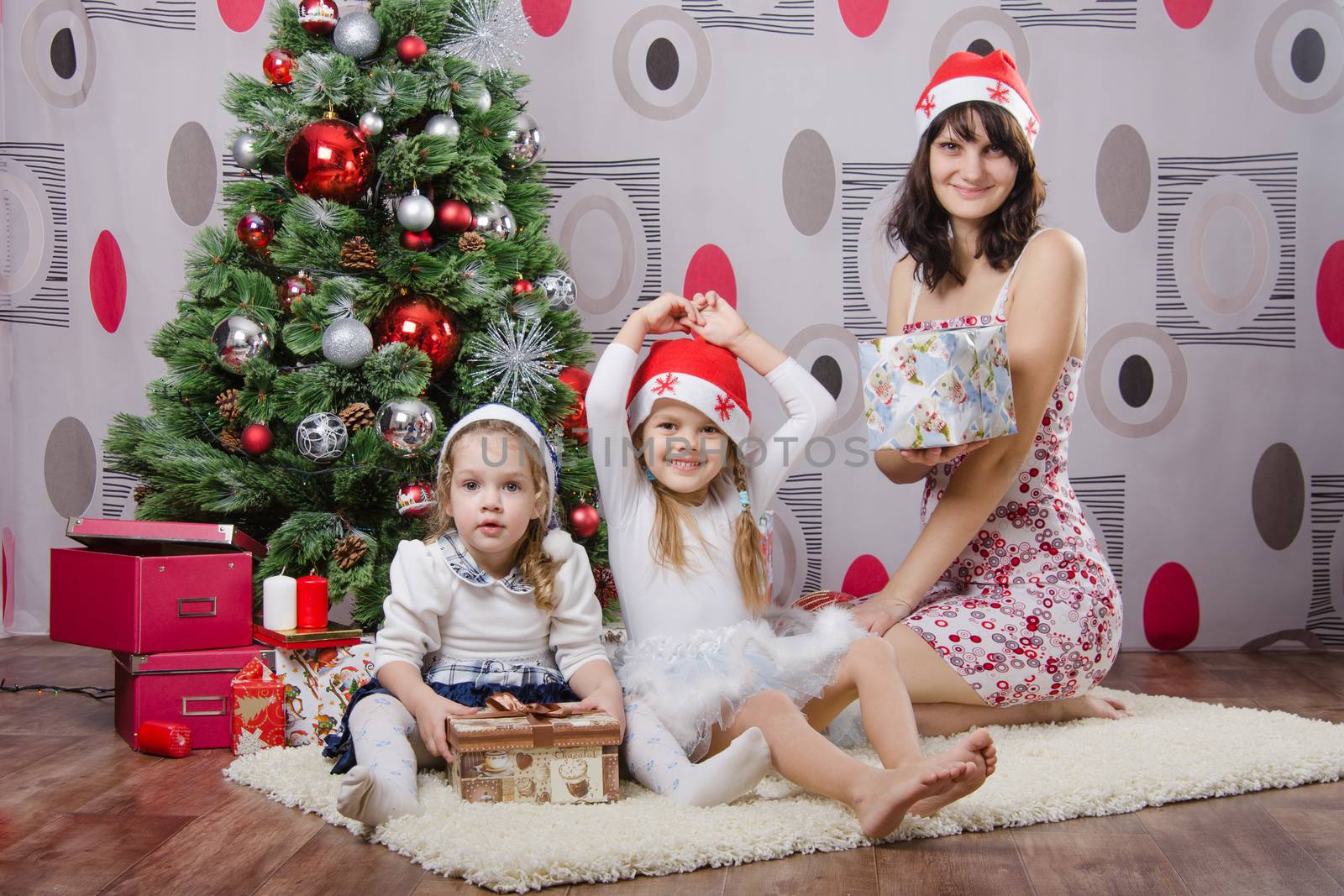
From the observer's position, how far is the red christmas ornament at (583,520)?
7.18ft

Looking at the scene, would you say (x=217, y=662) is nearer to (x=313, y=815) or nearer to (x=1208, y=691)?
Result: (x=313, y=815)

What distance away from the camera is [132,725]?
1.90 meters

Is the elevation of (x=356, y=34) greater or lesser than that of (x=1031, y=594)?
greater

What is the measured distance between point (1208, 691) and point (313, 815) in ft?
5.69

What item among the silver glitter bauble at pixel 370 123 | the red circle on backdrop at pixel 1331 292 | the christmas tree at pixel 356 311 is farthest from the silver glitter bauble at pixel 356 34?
the red circle on backdrop at pixel 1331 292

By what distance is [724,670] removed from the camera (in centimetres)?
169

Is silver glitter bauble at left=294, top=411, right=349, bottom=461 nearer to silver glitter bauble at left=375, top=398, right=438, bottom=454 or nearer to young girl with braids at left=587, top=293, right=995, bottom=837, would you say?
silver glitter bauble at left=375, top=398, right=438, bottom=454

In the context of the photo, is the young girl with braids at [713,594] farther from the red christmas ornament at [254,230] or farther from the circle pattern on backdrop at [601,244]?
the circle pattern on backdrop at [601,244]

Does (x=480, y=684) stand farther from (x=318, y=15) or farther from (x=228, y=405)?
(x=318, y=15)

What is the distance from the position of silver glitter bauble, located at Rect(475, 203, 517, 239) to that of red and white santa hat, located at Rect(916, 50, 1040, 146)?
2.57 feet

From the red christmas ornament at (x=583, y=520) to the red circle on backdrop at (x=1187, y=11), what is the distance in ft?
5.98

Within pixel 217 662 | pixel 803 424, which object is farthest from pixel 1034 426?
pixel 217 662

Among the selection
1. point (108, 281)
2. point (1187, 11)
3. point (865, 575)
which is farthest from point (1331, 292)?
point (108, 281)

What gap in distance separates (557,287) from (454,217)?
0.23 meters
